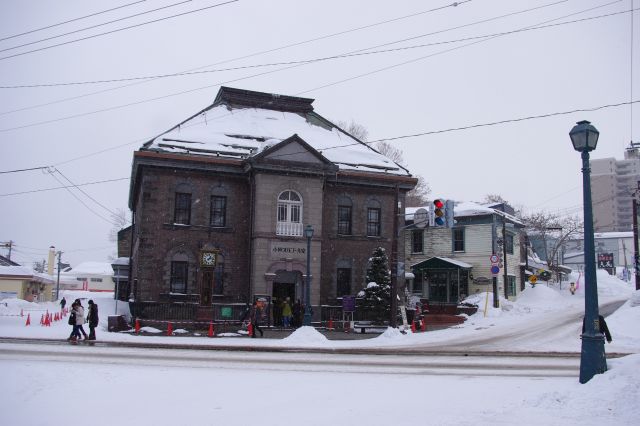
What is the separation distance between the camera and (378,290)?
31.4 meters

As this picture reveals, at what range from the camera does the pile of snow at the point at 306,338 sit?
24.2m

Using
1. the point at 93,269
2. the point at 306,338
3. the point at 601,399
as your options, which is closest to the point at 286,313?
the point at 306,338

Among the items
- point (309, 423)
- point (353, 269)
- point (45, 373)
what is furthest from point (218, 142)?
point (309, 423)

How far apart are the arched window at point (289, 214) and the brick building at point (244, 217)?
0.05 metres

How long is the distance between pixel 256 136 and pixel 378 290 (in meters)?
11.4

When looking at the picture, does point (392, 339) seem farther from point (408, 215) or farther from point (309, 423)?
point (408, 215)

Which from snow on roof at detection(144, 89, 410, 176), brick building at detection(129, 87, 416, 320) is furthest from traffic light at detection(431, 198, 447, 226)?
snow on roof at detection(144, 89, 410, 176)

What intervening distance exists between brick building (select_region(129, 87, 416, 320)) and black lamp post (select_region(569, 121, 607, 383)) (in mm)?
16218

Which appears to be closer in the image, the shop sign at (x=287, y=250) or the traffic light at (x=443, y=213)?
the traffic light at (x=443, y=213)

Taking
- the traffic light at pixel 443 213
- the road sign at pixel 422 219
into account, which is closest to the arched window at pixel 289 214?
the road sign at pixel 422 219

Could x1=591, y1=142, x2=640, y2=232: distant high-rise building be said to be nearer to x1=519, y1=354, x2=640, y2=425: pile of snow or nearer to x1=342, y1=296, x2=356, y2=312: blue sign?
x1=342, y1=296, x2=356, y2=312: blue sign

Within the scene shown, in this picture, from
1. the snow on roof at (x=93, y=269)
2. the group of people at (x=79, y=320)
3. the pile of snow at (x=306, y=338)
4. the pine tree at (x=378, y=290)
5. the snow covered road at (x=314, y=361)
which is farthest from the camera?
the snow on roof at (x=93, y=269)

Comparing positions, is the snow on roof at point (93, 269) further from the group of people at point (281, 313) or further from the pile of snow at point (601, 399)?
the pile of snow at point (601, 399)

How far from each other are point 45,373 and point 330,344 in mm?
13516
